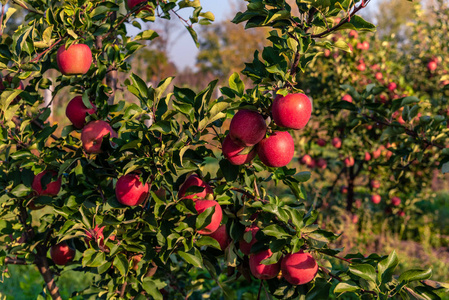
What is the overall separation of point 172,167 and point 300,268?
0.48 m

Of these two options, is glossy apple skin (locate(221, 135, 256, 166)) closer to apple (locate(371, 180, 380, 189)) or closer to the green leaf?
the green leaf

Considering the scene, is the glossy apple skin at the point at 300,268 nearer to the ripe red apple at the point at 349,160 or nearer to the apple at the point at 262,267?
the apple at the point at 262,267

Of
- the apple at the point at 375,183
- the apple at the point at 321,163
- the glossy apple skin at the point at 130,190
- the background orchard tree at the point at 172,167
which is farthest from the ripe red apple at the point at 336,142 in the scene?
the glossy apple skin at the point at 130,190

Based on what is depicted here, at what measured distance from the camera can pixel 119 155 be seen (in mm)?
1353

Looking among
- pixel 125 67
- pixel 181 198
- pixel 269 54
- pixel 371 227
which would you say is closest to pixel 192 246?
pixel 181 198

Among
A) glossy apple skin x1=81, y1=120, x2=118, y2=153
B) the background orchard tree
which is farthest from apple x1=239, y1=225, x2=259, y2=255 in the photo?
glossy apple skin x1=81, y1=120, x2=118, y2=153

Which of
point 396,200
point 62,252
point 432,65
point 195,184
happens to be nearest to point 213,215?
point 195,184

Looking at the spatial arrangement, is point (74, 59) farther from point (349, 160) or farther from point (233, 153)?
point (349, 160)

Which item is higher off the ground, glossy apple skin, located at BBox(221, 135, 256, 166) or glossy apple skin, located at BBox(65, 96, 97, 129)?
glossy apple skin, located at BBox(221, 135, 256, 166)

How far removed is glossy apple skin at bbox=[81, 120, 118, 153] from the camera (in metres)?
1.34

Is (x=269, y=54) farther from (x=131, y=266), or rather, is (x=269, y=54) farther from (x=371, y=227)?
(x=371, y=227)

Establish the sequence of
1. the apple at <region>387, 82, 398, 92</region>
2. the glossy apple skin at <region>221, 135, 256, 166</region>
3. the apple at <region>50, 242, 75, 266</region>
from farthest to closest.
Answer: the apple at <region>387, 82, 398, 92</region> < the apple at <region>50, 242, 75, 266</region> < the glossy apple skin at <region>221, 135, 256, 166</region>

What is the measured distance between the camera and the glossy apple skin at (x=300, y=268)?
4.11ft

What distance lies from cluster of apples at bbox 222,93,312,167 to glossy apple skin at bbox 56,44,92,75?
574 mm
